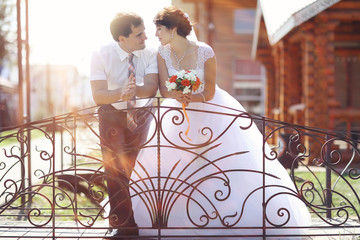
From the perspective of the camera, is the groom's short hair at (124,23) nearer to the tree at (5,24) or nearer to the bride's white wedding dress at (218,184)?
the bride's white wedding dress at (218,184)

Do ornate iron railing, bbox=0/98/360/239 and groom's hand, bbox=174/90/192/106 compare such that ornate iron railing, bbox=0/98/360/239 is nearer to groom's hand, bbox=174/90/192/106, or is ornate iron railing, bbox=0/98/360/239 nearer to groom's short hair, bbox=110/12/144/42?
groom's hand, bbox=174/90/192/106

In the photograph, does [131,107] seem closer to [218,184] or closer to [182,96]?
[182,96]

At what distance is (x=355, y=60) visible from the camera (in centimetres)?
1714

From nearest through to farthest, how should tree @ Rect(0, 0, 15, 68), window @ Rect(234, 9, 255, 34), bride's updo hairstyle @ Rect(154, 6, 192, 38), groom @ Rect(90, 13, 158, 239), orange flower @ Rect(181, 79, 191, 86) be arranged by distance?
orange flower @ Rect(181, 79, 191, 86) < groom @ Rect(90, 13, 158, 239) < bride's updo hairstyle @ Rect(154, 6, 192, 38) < window @ Rect(234, 9, 255, 34) < tree @ Rect(0, 0, 15, 68)

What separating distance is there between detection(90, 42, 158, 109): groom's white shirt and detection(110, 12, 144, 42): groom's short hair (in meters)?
0.14

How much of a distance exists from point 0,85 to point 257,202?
99.6 feet

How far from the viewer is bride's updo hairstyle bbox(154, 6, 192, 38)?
14.0ft

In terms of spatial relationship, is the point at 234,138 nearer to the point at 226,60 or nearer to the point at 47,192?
the point at 47,192

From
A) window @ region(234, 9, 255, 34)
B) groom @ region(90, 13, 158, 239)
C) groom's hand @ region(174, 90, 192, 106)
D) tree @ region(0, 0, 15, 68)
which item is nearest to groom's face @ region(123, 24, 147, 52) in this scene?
groom @ region(90, 13, 158, 239)

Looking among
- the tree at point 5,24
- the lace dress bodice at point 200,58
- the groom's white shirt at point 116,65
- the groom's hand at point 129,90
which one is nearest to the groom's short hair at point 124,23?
the groom's white shirt at point 116,65

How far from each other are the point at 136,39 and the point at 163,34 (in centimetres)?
27

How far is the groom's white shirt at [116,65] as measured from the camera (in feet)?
13.8

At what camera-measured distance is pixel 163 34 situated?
4.31m

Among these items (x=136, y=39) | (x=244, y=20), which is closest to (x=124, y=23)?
(x=136, y=39)
